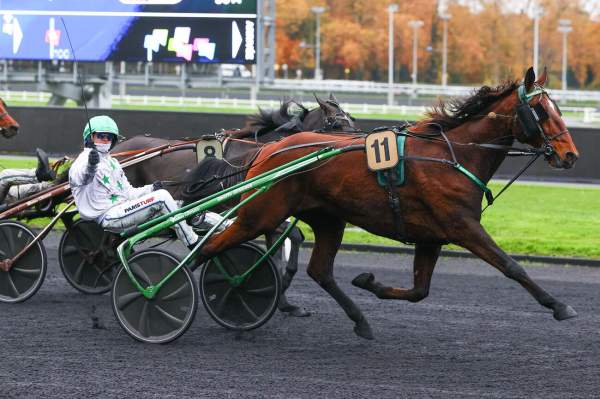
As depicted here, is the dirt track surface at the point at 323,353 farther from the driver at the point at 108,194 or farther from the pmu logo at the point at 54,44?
the pmu logo at the point at 54,44

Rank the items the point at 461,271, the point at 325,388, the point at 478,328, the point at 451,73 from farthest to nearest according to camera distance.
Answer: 1. the point at 451,73
2. the point at 461,271
3. the point at 478,328
4. the point at 325,388

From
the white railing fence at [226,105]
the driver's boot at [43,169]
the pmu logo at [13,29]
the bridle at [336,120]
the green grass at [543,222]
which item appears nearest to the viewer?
the bridle at [336,120]

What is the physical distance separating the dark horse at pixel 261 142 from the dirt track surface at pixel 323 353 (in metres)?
0.49

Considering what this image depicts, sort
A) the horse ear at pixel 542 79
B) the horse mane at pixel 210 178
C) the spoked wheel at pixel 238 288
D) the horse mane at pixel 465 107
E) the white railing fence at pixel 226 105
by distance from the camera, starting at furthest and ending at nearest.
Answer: the white railing fence at pixel 226 105 < the horse mane at pixel 210 178 < the spoked wheel at pixel 238 288 < the horse mane at pixel 465 107 < the horse ear at pixel 542 79

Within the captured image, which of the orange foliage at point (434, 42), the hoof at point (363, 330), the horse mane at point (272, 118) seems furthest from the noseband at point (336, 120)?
the orange foliage at point (434, 42)

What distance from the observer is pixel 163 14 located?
16156 millimetres

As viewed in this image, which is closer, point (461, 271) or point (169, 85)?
point (461, 271)

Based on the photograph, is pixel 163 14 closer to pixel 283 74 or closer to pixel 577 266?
pixel 577 266

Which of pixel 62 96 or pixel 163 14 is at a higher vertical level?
pixel 163 14

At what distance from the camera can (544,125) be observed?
6309 millimetres

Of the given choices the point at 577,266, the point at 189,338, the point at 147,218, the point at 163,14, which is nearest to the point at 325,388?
the point at 189,338

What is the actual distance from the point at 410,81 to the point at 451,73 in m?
4.41

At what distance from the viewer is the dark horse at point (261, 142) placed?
7.98 m

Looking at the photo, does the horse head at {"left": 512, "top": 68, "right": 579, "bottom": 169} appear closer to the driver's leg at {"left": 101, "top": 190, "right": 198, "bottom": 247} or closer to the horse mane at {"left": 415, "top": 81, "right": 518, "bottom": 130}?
the horse mane at {"left": 415, "top": 81, "right": 518, "bottom": 130}
